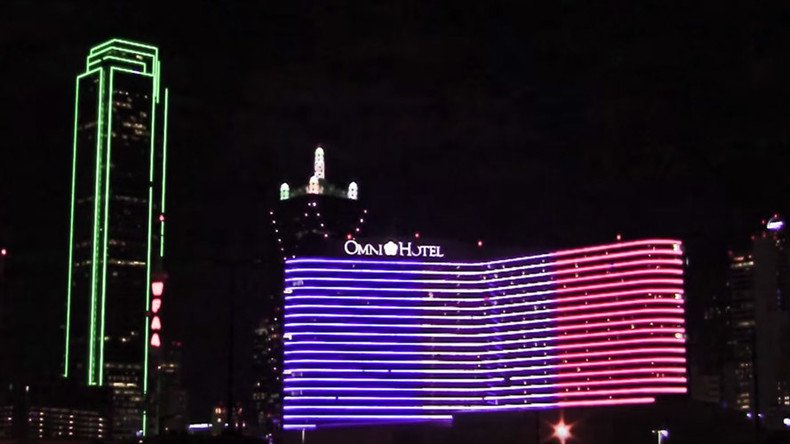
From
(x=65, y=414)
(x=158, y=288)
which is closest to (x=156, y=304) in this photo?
(x=158, y=288)

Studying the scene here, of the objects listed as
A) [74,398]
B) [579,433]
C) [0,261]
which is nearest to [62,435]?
[74,398]

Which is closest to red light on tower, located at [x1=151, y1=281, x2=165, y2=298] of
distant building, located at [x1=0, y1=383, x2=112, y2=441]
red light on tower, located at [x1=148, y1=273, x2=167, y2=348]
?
red light on tower, located at [x1=148, y1=273, x2=167, y2=348]

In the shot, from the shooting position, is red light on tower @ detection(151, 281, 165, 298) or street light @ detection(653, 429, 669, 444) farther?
street light @ detection(653, 429, 669, 444)

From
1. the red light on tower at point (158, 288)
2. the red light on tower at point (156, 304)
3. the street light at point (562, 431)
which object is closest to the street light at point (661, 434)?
the street light at point (562, 431)

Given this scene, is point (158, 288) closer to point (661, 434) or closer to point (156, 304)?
point (156, 304)

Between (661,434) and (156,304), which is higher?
(156,304)

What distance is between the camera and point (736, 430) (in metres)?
177

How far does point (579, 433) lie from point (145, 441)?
159m

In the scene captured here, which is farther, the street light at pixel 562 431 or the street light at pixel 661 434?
the street light at pixel 562 431

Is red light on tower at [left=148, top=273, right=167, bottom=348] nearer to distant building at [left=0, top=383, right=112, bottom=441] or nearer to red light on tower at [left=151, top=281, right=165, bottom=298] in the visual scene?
red light on tower at [left=151, top=281, right=165, bottom=298]

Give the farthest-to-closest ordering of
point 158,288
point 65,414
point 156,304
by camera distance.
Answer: point 65,414
point 158,288
point 156,304

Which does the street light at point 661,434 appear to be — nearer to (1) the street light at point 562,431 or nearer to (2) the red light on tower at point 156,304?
(1) the street light at point 562,431

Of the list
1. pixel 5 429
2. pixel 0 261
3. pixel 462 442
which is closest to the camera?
pixel 0 261

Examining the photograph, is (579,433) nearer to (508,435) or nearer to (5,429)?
(508,435)
